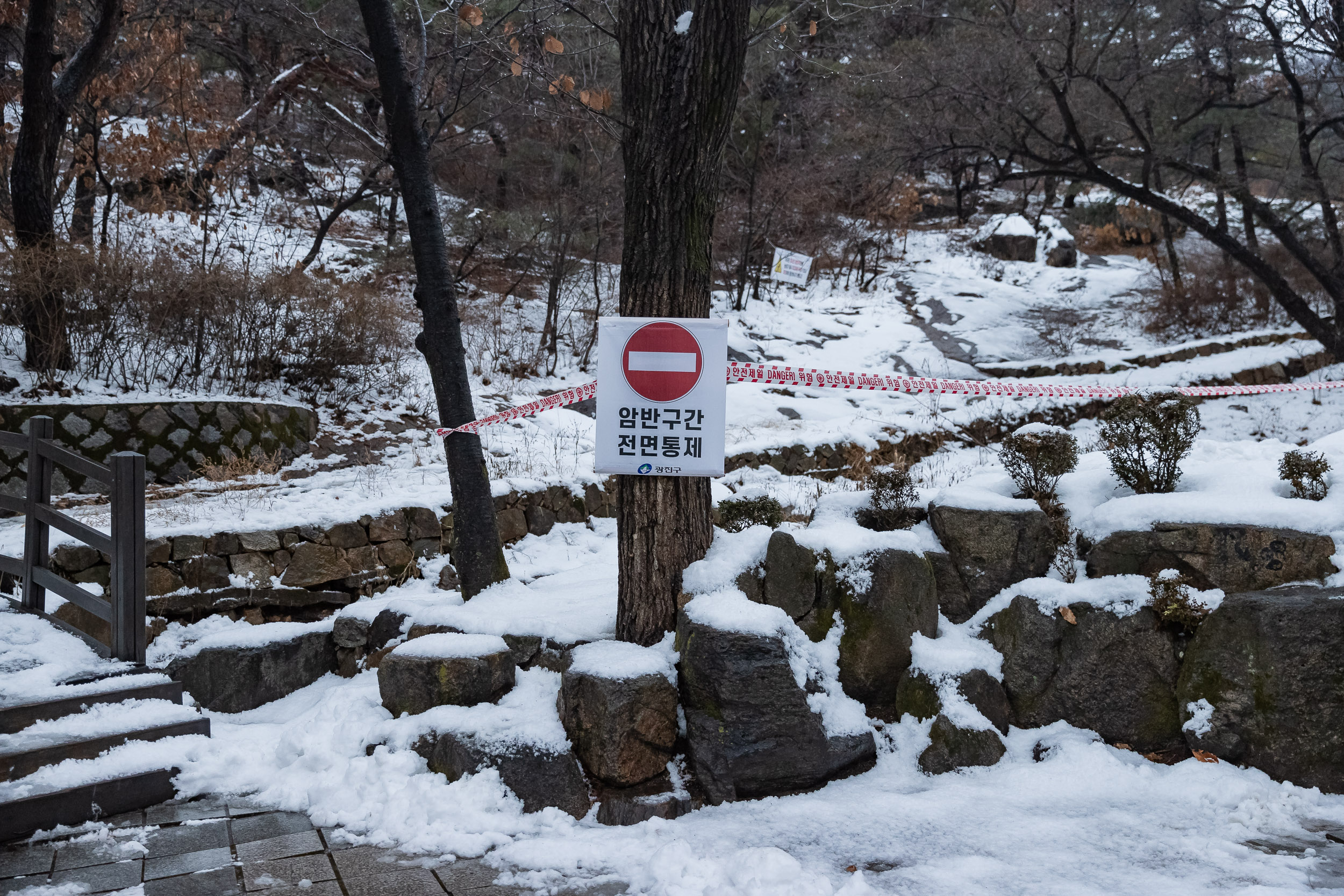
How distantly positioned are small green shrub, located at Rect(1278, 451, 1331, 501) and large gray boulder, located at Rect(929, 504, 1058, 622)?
3.83 ft

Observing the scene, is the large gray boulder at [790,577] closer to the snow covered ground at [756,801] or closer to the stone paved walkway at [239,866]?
the snow covered ground at [756,801]

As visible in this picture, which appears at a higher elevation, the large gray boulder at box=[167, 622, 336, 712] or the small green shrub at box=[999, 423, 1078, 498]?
the small green shrub at box=[999, 423, 1078, 498]

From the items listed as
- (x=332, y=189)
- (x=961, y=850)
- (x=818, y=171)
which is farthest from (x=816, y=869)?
(x=332, y=189)

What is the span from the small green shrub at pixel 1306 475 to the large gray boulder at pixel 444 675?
12.8 ft

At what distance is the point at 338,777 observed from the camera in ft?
11.2

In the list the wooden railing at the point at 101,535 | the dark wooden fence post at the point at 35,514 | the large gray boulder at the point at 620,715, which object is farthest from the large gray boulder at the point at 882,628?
the dark wooden fence post at the point at 35,514

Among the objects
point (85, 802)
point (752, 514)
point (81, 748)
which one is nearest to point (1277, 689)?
point (752, 514)

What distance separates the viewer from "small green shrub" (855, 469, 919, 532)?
175 inches

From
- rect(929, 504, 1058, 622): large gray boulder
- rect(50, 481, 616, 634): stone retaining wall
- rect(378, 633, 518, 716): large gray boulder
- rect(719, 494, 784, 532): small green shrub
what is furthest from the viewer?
rect(50, 481, 616, 634): stone retaining wall

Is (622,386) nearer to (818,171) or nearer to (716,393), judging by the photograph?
(716,393)

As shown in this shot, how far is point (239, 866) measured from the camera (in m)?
2.88

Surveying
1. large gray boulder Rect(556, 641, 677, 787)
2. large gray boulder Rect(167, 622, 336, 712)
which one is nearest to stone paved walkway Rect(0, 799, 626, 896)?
large gray boulder Rect(556, 641, 677, 787)

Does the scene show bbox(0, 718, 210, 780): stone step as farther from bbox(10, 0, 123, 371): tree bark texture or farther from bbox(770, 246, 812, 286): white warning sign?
bbox(770, 246, 812, 286): white warning sign

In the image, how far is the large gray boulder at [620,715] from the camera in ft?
→ 11.2
